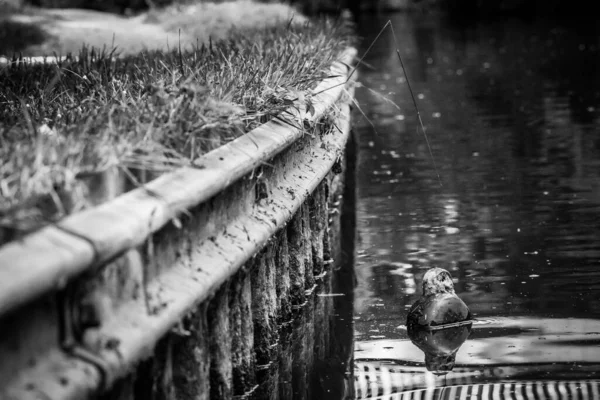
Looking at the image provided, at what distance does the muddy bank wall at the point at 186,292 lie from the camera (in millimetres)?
2734

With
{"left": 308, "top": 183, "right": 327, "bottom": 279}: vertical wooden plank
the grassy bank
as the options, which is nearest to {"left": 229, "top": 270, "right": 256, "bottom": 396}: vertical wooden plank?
the grassy bank

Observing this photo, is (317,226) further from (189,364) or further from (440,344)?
(189,364)

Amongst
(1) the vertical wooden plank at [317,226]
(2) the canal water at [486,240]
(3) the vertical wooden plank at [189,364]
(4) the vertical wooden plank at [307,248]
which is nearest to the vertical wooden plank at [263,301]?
(2) the canal water at [486,240]

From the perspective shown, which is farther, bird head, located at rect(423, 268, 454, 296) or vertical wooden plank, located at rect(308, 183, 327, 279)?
vertical wooden plank, located at rect(308, 183, 327, 279)

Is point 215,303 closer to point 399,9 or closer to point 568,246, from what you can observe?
point 568,246

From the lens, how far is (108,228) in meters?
3.00

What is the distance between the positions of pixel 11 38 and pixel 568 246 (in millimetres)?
13422

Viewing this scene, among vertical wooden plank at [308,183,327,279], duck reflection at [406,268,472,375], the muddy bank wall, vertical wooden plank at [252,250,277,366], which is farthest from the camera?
vertical wooden plank at [308,183,327,279]

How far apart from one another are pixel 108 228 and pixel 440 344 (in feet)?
9.46

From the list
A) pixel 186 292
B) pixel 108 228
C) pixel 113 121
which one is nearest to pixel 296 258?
pixel 113 121

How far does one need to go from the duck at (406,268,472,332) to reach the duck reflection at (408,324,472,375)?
2.0 inches

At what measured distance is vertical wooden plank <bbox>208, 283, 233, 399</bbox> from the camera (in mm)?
4211

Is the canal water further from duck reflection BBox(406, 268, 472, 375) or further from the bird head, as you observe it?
the bird head

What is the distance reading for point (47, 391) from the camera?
2.65 metres
